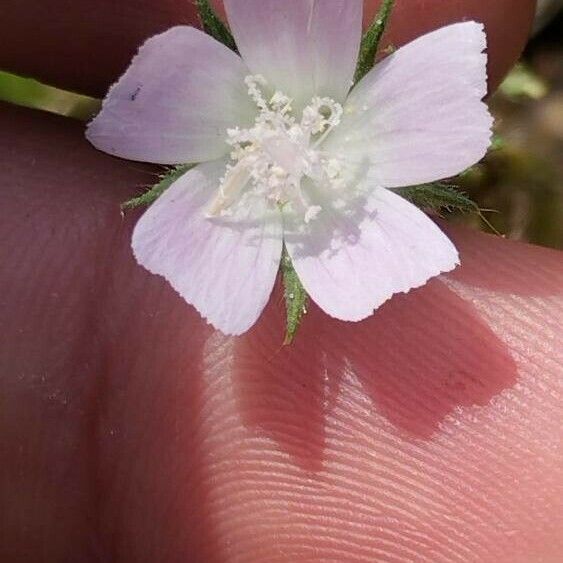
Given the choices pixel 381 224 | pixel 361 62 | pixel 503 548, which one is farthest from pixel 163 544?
pixel 361 62

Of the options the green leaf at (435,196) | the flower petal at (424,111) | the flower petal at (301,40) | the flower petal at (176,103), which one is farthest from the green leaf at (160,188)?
the green leaf at (435,196)

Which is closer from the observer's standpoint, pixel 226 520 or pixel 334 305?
pixel 334 305

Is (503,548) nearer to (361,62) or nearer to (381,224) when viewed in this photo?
(381,224)

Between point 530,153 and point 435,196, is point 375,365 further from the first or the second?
point 530,153

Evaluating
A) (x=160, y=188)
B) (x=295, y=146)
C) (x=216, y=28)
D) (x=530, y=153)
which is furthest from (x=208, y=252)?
(x=530, y=153)

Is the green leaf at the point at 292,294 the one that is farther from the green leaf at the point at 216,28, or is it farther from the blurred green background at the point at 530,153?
the blurred green background at the point at 530,153

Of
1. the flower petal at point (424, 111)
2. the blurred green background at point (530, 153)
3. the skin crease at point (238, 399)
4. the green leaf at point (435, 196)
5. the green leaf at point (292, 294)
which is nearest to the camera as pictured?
the flower petal at point (424, 111)

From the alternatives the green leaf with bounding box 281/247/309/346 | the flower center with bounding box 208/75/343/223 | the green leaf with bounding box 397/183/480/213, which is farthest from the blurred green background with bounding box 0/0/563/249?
the green leaf with bounding box 281/247/309/346
